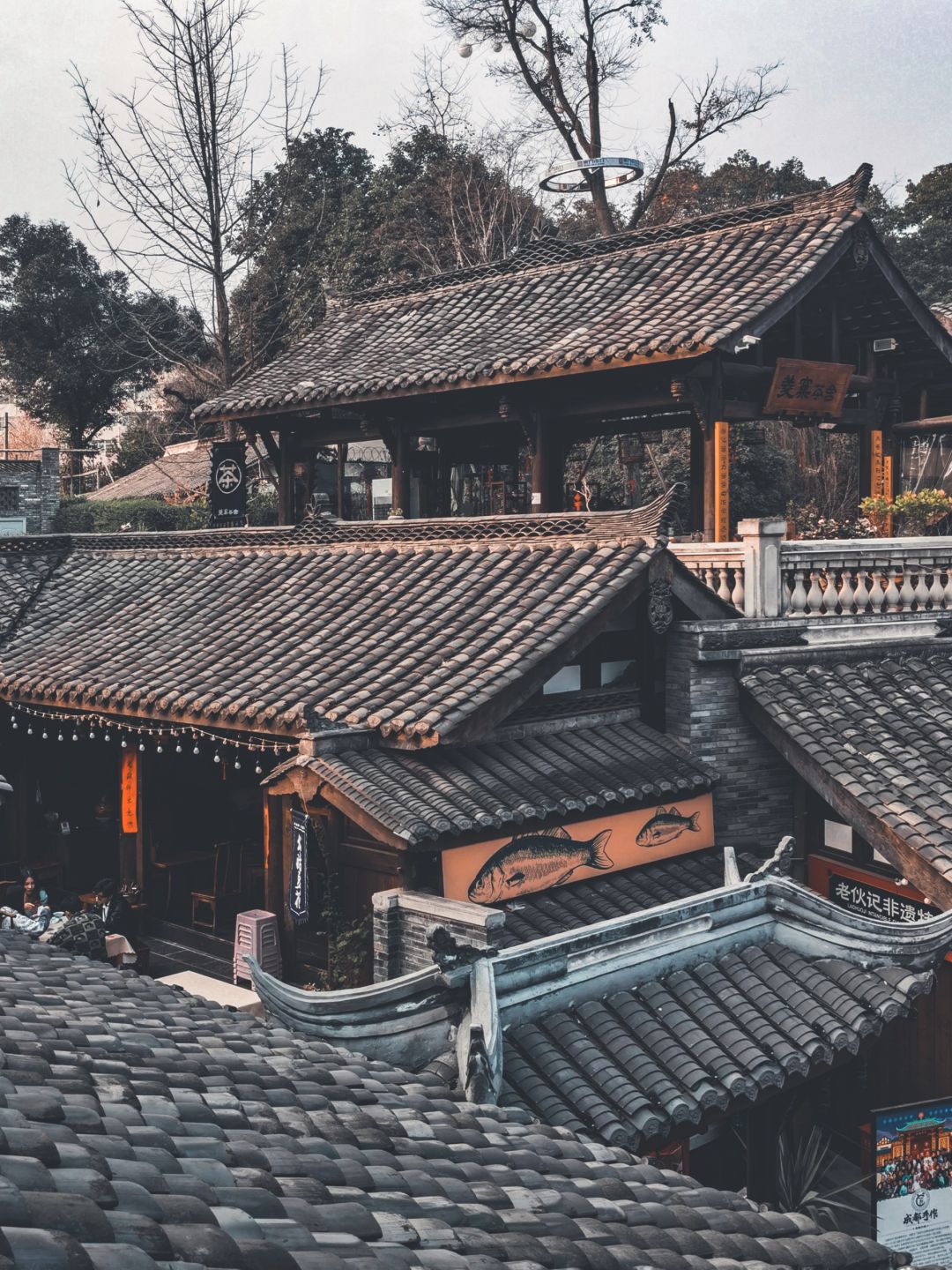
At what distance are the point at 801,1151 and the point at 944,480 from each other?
15.7m

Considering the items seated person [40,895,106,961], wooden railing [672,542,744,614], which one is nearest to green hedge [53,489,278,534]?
wooden railing [672,542,744,614]

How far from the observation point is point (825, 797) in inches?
488

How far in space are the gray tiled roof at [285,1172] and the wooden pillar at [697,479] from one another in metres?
11.3

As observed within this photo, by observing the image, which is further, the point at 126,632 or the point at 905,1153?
the point at 126,632

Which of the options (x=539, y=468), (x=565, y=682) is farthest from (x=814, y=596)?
(x=539, y=468)

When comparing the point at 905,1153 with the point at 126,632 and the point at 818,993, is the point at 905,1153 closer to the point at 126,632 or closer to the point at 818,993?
the point at 818,993

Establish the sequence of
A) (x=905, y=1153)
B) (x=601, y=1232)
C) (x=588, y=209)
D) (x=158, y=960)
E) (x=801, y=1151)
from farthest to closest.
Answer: (x=588, y=209)
(x=158, y=960)
(x=801, y=1151)
(x=905, y=1153)
(x=601, y=1232)

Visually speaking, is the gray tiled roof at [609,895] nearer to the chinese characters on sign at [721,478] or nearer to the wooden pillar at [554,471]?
the chinese characters on sign at [721,478]

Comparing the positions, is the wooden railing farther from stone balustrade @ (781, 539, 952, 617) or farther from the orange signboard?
the orange signboard

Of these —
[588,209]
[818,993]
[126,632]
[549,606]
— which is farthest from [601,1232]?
[588,209]

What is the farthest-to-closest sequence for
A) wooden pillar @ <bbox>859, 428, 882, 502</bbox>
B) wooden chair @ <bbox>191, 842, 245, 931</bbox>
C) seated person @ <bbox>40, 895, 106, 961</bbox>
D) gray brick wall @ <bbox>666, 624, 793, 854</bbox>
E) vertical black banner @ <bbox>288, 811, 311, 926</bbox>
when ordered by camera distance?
wooden pillar @ <bbox>859, 428, 882, 502</bbox> → wooden chair @ <bbox>191, 842, 245, 931</bbox> → gray brick wall @ <bbox>666, 624, 793, 854</bbox> → seated person @ <bbox>40, 895, 106, 961</bbox> → vertical black banner @ <bbox>288, 811, 311, 926</bbox>

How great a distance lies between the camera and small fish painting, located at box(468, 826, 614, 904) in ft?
36.4

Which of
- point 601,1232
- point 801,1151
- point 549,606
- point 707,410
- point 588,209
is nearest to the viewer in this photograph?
point 601,1232

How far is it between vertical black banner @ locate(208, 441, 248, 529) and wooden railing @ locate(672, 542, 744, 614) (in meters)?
9.11
